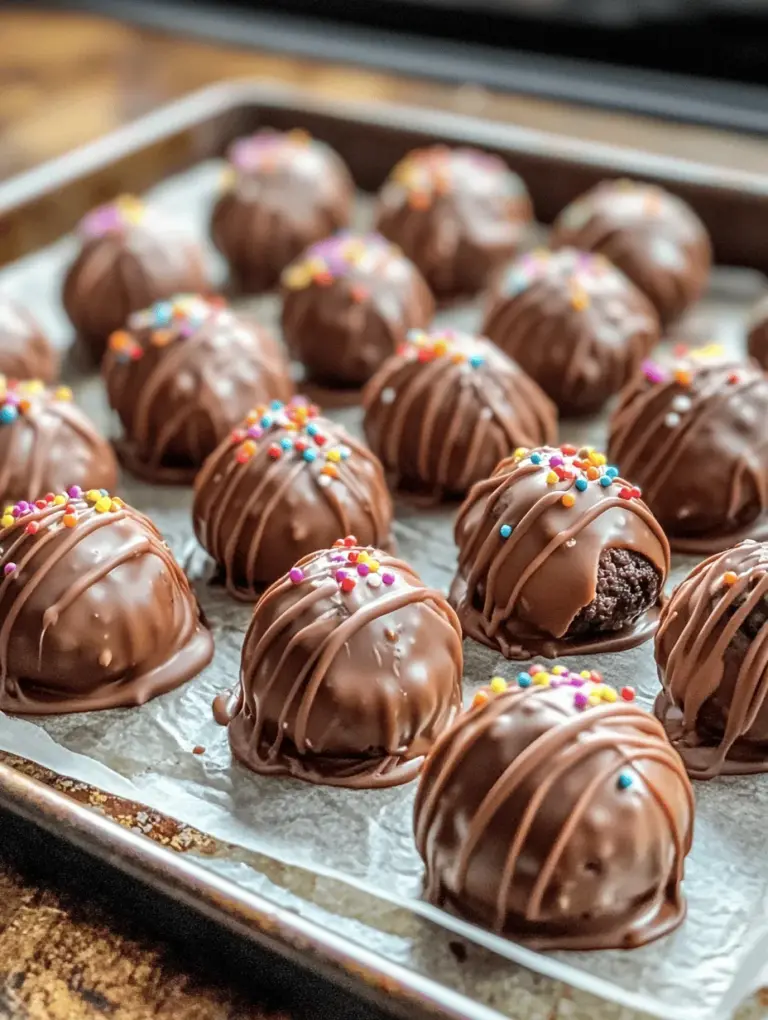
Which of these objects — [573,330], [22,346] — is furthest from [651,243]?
[22,346]

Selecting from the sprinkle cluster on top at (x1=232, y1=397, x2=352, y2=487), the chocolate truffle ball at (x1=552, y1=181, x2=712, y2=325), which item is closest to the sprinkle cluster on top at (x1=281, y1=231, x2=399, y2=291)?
the chocolate truffle ball at (x1=552, y1=181, x2=712, y2=325)

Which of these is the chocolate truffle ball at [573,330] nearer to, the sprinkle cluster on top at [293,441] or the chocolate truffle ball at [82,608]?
the sprinkle cluster on top at [293,441]

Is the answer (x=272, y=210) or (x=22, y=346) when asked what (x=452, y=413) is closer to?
(x=22, y=346)

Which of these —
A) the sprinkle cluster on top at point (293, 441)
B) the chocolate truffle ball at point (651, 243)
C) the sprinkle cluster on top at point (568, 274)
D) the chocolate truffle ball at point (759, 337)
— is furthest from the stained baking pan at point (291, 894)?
the chocolate truffle ball at point (651, 243)

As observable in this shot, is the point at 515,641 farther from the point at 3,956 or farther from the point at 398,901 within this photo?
the point at 3,956

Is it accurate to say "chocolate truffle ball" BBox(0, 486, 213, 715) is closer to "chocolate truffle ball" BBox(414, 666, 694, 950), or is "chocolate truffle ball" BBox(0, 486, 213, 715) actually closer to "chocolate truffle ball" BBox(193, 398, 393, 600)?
"chocolate truffle ball" BBox(193, 398, 393, 600)

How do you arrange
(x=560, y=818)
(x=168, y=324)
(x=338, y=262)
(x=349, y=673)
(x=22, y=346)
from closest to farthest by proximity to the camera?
1. (x=560, y=818)
2. (x=349, y=673)
3. (x=168, y=324)
4. (x=22, y=346)
5. (x=338, y=262)
